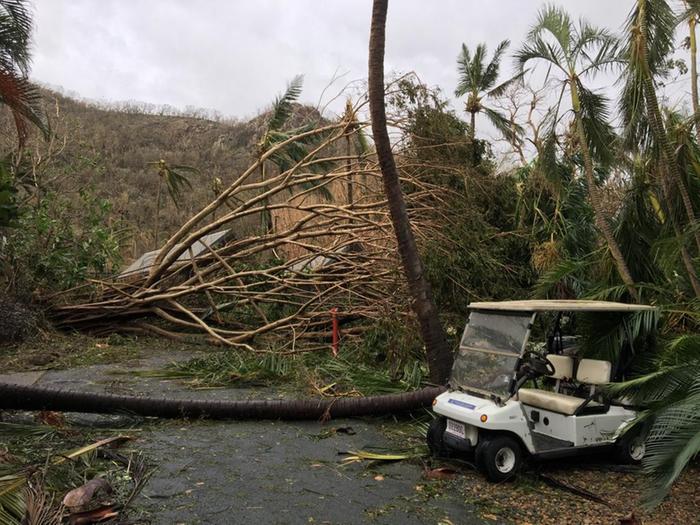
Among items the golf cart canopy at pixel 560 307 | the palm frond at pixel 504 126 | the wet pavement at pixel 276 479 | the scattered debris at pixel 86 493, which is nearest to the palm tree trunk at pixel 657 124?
the golf cart canopy at pixel 560 307

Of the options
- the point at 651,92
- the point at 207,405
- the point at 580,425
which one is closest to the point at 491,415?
the point at 580,425

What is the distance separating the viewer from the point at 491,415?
546cm

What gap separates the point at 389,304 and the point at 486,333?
330 cm

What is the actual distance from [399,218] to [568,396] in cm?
303

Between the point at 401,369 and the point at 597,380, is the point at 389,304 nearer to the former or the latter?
the point at 401,369

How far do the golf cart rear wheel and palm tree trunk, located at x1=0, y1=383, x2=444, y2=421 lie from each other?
73.8 inches

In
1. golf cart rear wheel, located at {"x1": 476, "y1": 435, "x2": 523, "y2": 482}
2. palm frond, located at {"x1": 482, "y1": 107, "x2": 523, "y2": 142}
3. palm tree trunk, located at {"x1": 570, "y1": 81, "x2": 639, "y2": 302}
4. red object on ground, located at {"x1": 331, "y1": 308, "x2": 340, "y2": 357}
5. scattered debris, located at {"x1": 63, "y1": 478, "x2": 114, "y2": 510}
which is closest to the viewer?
scattered debris, located at {"x1": 63, "y1": 478, "x2": 114, "y2": 510}

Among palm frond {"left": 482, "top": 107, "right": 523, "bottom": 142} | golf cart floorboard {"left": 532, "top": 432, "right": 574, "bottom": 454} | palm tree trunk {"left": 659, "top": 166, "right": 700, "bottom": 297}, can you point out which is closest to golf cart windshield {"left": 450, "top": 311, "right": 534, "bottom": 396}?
golf cart floorboard {"left": 532, "top": 432, "right": 574, "bottom": 454}

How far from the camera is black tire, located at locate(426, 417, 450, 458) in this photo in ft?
19.6

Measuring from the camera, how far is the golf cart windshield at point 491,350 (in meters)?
5.82

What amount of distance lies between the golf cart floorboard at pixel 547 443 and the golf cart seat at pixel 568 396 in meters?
0.26

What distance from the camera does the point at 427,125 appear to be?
10656 millimetres

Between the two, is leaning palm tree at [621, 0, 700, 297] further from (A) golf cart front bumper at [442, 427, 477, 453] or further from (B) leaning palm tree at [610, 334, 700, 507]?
(A) golf cart front bumper at [442, 427, 477, 453]

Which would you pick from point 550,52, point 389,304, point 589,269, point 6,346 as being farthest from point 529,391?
point 6,346
